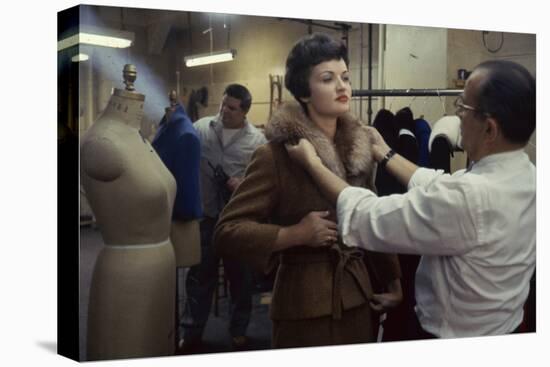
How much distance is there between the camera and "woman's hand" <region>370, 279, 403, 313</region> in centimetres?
404

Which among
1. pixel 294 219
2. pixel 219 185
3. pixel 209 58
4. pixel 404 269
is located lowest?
pixel 404 269

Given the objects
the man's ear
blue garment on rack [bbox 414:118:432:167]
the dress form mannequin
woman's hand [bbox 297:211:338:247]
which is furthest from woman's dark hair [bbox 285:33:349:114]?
the man's ear

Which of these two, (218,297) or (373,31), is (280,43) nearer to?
(373,31)

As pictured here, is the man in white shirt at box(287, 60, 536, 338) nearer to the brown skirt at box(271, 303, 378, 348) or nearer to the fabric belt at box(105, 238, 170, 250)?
the brown skirt at box(271, 303, 378, 348)

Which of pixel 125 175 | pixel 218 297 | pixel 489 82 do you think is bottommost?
pixel 218 297

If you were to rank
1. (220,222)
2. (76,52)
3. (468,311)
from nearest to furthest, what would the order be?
(76,52)
(220,222)
(468,311)

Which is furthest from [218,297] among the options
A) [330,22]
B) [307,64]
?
[330,22]

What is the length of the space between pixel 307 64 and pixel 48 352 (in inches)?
73.9

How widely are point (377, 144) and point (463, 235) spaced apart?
2.04 ft

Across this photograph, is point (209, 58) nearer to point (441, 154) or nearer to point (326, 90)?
point (326, 90)

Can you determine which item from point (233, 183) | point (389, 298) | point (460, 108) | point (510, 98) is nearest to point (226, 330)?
point (233, 183)

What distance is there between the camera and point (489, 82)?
4098 millimetres

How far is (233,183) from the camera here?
150 inches

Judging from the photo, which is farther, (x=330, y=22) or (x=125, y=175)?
(x=330, y=22)
